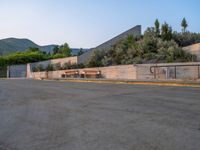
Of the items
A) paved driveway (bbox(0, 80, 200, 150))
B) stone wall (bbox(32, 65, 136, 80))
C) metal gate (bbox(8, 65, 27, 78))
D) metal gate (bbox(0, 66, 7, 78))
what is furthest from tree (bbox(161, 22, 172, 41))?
metal gate (bbox(0, 66, 7, 78))

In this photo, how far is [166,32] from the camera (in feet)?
120

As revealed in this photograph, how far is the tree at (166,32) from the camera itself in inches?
1410

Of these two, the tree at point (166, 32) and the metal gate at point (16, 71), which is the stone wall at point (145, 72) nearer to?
the tree at point (166, 32)

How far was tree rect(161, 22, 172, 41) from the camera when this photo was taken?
3581cm

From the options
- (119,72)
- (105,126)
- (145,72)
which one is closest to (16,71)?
(119,72)

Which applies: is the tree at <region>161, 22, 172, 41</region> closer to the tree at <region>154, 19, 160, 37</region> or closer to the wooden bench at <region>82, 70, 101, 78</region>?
the tree at <region>154, 19, 160, 37</region>

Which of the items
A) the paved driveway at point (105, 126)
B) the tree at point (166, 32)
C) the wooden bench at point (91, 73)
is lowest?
the paved driveway at point (105, 126)

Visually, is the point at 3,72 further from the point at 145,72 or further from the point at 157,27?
the point at 145,72

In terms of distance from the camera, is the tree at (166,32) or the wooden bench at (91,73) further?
the tree at (166,32)

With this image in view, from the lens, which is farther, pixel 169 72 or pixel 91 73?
pixel 91 73

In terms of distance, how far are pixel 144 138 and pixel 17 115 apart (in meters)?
5.08

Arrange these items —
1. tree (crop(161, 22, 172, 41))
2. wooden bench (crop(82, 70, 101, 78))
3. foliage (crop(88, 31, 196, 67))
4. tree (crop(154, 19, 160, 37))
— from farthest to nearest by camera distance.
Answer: tree (crop(154, 19, 160, 37)) → tree (crop(161, 22, 172, 41)) → wooden bench (crop(82, 70, 101, 78)) → foliage (crop(88, 31, 196, 67))

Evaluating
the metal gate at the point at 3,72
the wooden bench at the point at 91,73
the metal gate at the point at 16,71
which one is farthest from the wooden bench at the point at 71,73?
the metal gate at the point at 3,72

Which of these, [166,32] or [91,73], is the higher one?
[166,32]
